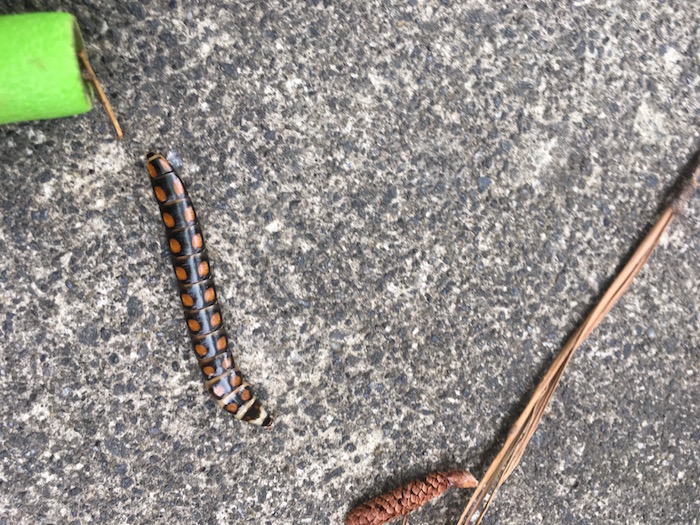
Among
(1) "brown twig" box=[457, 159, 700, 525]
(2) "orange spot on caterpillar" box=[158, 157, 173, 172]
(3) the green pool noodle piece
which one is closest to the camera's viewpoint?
(3) the green pool noodle piece

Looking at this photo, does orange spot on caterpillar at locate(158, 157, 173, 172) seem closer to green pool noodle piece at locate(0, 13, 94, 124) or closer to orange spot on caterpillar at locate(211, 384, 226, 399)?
green pool noodle piece at locate(0, 13, 94, 124)

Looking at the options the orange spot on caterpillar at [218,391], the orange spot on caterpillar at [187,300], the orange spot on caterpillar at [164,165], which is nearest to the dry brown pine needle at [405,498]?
the orange spot on caterpillar at [218,391]

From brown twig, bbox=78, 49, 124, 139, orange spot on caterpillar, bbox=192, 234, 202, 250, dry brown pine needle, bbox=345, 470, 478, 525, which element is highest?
brown twig, bbox=78, 49, 124, 139

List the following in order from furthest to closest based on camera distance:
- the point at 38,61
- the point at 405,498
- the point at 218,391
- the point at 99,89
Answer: the point at 405,498 < the point at 218,391 < the point at 99,89 < the point at 38,61

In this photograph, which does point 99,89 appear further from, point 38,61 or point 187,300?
point 187,300

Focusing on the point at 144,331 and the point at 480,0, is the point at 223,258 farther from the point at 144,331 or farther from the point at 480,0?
the point at 480,0

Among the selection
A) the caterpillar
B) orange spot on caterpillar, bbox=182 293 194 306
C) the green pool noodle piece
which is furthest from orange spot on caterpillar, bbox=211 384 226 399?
the green pool noodle piece

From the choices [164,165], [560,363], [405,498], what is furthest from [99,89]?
[560,363]

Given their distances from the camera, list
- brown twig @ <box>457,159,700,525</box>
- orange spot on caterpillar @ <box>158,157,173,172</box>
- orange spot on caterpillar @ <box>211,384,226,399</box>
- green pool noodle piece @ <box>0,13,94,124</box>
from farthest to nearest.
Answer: brown twig @ <box>457,159,700,525</box>, orange spot on caterpillar @ <box>211,384,226,399</box>, orange spot on caterpillar @ <box>158,157,173,172</box>, green pool noodle piece @ <box>0,13,94,124</box>
